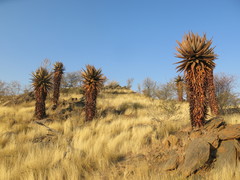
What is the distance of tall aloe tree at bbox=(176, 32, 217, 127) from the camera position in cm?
657

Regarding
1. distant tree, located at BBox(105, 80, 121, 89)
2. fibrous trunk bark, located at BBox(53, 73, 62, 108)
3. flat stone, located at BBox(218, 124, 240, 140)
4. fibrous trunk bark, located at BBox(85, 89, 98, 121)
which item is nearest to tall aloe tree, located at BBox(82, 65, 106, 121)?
fibrous trunk bark, located at BBox(85, 89, 98, 121)

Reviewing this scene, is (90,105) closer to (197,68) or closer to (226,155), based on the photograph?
(197,68)

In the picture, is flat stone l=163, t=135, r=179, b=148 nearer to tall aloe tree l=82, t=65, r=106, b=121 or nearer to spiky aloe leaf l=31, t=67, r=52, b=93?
tall aloe tree l=82, t=65, r=106, b=121

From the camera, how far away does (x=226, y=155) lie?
4555 mm

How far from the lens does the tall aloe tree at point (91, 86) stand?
1207cm

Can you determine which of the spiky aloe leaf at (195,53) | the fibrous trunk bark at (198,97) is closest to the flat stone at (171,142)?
the fibrous trunk bark at (198,97)

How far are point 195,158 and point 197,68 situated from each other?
3.67 meters

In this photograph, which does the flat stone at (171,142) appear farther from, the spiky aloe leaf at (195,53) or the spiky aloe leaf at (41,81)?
the spiky aloe leaf at (41,81)

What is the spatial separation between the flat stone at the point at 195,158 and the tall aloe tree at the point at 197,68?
6.86ft

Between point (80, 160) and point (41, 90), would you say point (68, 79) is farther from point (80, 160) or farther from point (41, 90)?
point (80, 160)

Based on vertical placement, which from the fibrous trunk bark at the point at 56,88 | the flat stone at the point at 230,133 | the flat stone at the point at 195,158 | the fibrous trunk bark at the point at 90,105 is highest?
the fibrous trunk bark at the point at 56,88

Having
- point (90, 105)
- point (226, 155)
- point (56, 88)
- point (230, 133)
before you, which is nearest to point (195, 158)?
point (226, 155)

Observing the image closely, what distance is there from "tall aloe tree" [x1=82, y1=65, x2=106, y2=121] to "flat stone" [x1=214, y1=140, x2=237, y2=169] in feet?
28.2

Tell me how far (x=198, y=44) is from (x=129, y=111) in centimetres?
1046
